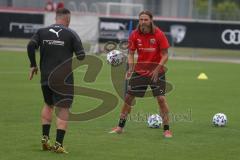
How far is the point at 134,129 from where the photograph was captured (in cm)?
1279

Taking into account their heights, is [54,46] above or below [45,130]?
above

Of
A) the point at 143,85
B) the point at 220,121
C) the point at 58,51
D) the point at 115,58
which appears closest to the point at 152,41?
the point at 143,85

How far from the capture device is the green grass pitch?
1032 cm

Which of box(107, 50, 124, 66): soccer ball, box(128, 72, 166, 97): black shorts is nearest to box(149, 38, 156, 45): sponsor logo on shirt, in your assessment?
box(128, 72, 166, 97): black shorts

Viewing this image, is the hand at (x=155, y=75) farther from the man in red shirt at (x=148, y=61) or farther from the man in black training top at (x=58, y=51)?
the man in black training top at (x=58, y=51)

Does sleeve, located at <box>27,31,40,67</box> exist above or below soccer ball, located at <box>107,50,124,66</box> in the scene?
above

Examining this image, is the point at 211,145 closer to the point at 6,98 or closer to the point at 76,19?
the point at 6,98

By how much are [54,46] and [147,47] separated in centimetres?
229

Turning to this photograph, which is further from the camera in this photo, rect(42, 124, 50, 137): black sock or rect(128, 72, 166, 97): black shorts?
rect(128, 72, 166, 97): black shorts

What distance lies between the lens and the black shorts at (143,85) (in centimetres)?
1191

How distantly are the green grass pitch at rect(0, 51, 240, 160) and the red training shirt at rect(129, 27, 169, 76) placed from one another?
120cm

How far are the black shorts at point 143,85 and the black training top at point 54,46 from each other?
6.84 feet

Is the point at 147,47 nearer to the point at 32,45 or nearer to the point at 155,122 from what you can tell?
the point at 155,122

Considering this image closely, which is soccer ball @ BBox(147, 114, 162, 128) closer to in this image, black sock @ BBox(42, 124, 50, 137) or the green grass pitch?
the green grass pitch
